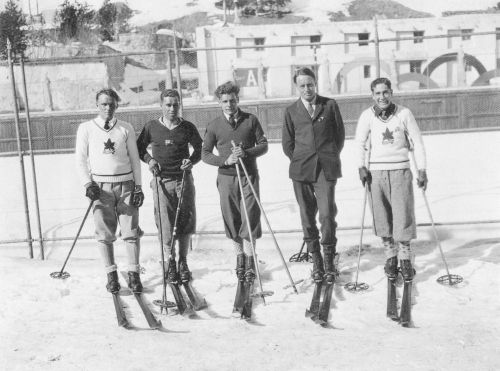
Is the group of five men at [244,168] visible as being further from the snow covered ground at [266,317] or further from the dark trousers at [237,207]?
the snow covered ground at [266,317]

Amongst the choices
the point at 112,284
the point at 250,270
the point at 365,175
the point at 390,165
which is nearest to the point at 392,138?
the point at 390,165

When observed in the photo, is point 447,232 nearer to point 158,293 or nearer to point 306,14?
point 158,293

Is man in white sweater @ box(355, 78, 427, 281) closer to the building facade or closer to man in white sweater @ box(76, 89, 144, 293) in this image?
man in white sweater @ box(76, 89, 144, 293)

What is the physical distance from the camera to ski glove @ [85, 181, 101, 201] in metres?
4.80

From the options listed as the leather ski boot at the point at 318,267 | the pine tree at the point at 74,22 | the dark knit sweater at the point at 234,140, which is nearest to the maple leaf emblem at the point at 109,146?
the dark knit sweater at the point at 234,140

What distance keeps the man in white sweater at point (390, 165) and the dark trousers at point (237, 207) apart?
3.13 feet

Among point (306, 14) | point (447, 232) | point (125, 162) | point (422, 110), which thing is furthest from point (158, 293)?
point (306, 14)

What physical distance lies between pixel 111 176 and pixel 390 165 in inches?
91.0

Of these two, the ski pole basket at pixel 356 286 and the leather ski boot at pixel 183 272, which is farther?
the leather ski boot at pixel 183 272

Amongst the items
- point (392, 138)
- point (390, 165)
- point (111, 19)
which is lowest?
point (390, 165)

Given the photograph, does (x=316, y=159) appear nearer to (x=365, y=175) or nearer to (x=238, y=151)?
(x=365, y=175)

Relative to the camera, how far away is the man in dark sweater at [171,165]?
5105 millimetres

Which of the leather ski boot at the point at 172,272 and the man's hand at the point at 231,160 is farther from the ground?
the man's hand at the point at 231,160

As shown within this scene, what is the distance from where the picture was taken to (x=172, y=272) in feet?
16.9
